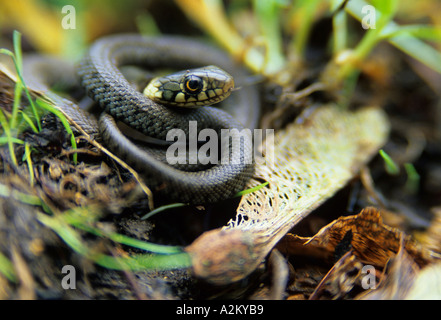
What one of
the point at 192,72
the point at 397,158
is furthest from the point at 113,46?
the point at 397,158

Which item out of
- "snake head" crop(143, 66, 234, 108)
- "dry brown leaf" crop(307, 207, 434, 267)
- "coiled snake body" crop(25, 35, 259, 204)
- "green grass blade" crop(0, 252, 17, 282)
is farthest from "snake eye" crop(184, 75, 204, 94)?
"green grass blade" crop(0, 252, 17, 282)

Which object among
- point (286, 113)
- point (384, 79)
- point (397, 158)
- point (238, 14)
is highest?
point (238, 14)

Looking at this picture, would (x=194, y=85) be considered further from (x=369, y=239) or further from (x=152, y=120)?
(x=369, y=239)

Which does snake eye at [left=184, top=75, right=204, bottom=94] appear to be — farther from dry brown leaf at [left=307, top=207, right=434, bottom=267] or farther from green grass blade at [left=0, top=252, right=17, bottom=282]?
green grass blade at [left=0, top=252, right=17, bottom=282]

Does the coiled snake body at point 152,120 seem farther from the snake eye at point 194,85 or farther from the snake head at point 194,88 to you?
the snake eye at point 194,85
